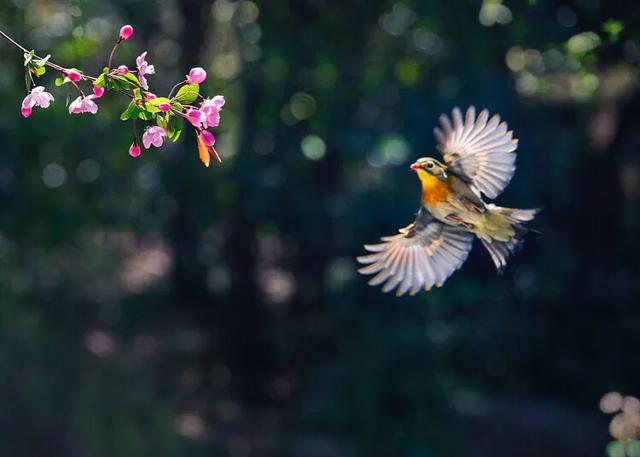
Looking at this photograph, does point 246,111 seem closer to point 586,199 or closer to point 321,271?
point 321,271

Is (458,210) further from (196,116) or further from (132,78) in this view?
(132,78)

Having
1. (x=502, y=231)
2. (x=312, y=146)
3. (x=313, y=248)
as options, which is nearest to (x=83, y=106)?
Answer: (x=502, y=231)

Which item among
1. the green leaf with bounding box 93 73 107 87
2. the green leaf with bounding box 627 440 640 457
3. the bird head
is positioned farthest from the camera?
the green leaf with bounding box 627 440 640 457

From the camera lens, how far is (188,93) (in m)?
1.52

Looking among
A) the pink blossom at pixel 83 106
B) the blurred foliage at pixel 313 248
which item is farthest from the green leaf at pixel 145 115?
the blurred foliage at pixel 313 248

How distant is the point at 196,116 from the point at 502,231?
93cm

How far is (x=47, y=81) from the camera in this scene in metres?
5.12

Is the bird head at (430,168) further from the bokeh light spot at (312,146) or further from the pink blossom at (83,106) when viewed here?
the bokeh light spot at (312,146)

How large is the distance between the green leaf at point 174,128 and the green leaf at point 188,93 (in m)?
0.06

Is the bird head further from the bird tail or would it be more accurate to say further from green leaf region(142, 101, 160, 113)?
green leaf region(142, 101, 160, 113)

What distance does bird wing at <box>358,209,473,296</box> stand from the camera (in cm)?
224

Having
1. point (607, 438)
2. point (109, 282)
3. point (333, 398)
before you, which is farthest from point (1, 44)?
point (607, 438)

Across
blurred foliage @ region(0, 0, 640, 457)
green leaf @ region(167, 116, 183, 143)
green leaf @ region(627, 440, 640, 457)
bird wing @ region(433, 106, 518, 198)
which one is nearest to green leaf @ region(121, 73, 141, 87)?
green leaf @ region(167, 116, 183, 143)

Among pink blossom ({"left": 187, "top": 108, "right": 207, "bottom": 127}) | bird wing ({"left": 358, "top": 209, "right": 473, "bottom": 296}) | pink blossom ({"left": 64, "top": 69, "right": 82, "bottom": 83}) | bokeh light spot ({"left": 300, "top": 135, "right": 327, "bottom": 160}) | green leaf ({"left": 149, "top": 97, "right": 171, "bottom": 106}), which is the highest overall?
bokeh light spot ({"left": 300, "top": 135, "right": 327, "bottom": 160})
